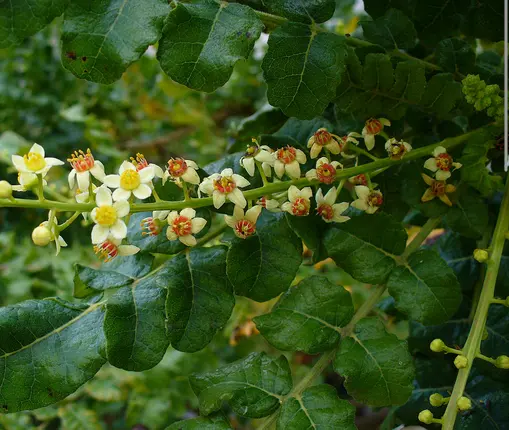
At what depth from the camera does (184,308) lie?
2.24ft

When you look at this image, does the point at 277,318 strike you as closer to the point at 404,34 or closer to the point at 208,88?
the point at 208,88

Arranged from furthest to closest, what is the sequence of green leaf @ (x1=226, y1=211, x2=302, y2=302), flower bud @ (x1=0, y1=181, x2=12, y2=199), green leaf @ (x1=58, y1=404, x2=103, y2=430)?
1. green leaf @ (x1=58, y1=404, x2=103, y2=430)
2. green leaf @ (x1=226, y1=211, x2=302, y2=302)
3. flower bud @ (x1=0, y1=181, x2=12, y2=199)

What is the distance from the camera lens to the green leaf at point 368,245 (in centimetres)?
73

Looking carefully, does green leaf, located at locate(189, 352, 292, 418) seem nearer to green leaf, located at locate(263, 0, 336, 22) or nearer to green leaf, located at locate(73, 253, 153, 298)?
green leaf, located at locate(73, 253, 153, 298)

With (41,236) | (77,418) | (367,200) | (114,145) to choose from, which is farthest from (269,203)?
(114,145)

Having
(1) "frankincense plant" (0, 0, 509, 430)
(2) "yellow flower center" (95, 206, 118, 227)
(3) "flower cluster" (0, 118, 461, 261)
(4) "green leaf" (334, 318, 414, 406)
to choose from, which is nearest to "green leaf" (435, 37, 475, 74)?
(1) "frankincense plant" (0, 0, 509, 430)

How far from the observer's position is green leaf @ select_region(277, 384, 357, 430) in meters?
0.65

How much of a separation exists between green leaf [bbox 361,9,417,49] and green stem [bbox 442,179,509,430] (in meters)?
0.21

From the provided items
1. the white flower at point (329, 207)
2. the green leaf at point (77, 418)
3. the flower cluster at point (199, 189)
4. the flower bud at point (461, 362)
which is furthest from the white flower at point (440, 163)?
the green leaf at point (77, 418)

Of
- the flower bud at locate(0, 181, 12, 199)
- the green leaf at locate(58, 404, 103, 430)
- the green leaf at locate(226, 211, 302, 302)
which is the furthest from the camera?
the green leaf at locate(58, 404, 103, 430)

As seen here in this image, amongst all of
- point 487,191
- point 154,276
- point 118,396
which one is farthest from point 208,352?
point 487,191

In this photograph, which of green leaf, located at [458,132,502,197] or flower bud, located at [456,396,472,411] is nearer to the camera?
flower bud, located at [456,396,472,411]

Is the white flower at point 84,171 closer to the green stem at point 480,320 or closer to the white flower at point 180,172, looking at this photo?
the white flower at point 180,172

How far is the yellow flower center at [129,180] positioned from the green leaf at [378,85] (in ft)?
0.84
